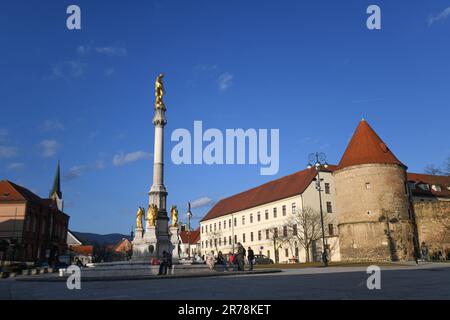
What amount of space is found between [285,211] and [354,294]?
50003 millimetres

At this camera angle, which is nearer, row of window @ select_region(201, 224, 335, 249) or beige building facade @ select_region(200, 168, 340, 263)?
beige building facade @ select_region(200, 168, 340, 263)

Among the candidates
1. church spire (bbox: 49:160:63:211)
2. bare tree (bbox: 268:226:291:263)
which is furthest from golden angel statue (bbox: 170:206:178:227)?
church spire (bbox: 49:160:63:211)

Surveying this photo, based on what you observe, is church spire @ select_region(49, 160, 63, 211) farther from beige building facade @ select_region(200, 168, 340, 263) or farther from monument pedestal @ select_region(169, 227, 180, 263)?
monument pedestal @ select_region(169, 227, 180, 263)

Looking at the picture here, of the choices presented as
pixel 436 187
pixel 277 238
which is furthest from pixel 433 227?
pixel 277 238

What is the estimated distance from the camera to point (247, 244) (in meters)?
68.2

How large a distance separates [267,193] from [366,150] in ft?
72.5

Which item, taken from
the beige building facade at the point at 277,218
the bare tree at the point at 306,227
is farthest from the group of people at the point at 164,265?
the bare tree at the point at 306,227

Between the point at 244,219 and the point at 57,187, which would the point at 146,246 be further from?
the point at 57,187

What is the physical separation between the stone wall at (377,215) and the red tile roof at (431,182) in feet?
46.3

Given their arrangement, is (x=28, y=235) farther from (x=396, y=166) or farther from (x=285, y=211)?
(x=396, y=166)

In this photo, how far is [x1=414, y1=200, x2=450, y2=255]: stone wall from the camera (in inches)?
1924

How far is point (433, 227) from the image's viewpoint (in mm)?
48844

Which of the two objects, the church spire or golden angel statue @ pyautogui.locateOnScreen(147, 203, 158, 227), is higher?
the church spire
